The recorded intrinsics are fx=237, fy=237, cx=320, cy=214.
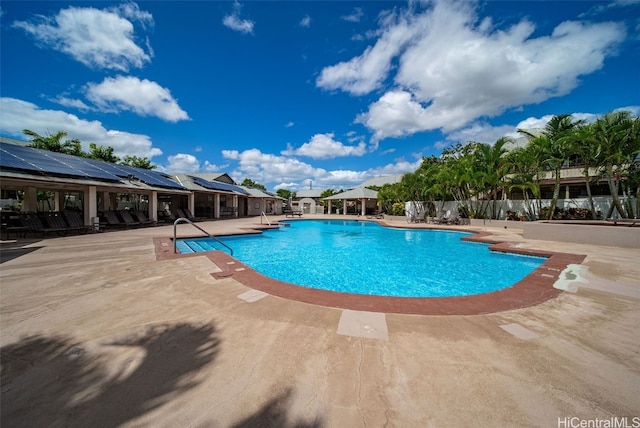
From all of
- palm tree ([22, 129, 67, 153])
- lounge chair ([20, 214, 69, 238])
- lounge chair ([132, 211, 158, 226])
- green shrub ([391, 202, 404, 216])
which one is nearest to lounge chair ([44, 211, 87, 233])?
lounge chair ([20, 214, 69, 238])

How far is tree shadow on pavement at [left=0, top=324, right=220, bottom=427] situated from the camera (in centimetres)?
168

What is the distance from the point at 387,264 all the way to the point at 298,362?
22.4ft

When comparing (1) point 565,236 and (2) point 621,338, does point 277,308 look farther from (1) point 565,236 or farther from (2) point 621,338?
(1) point 565,236

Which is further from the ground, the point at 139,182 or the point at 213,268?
the point at 139,182

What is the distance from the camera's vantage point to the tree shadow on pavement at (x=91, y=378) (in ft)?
5.50

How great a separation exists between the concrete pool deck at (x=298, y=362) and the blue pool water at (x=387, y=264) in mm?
2703

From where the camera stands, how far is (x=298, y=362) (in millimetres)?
2268

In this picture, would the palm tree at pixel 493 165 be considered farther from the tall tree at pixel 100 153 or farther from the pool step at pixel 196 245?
the tall tree at pixel 100 153

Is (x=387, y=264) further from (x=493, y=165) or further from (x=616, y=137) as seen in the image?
(x=616, y=137)

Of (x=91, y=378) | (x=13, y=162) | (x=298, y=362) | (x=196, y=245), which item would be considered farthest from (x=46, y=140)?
(x=298, y=362)

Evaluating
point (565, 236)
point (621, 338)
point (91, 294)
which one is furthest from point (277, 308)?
point (565, 236)

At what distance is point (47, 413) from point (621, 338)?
5500mm

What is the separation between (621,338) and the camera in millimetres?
2738

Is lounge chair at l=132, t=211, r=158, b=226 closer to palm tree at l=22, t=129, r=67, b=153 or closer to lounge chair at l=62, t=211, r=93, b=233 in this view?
lounge chair at l=62, t=211, r=93, b=233
